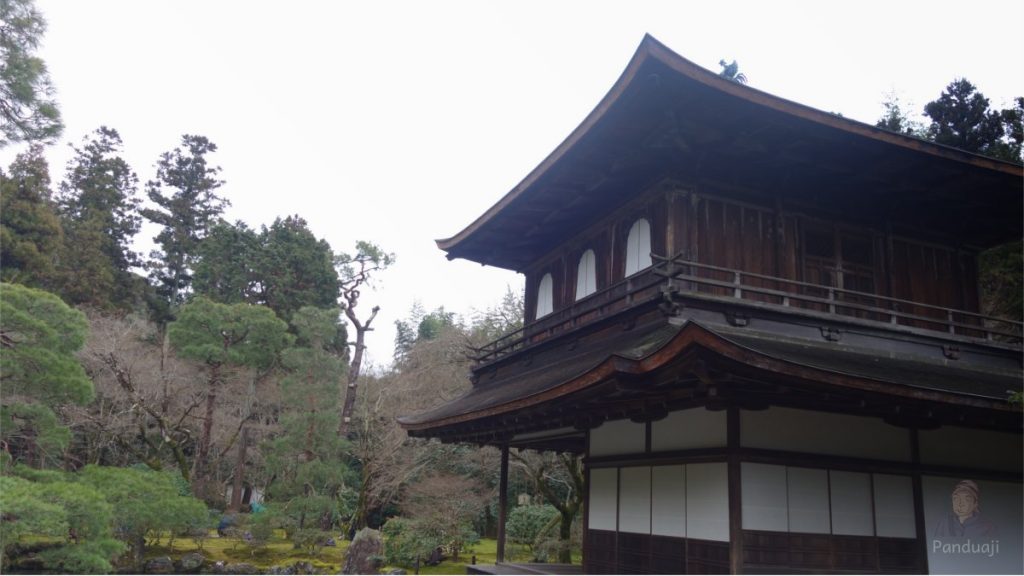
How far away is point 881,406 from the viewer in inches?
292

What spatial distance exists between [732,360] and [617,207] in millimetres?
5327

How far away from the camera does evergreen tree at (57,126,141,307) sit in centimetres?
3531

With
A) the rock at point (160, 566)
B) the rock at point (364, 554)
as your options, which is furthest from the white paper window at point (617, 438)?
the rock at point (160, 566)

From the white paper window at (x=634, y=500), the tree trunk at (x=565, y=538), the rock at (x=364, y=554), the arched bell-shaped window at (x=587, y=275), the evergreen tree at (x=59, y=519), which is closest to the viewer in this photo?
the white paper window at (x=634, y=500)

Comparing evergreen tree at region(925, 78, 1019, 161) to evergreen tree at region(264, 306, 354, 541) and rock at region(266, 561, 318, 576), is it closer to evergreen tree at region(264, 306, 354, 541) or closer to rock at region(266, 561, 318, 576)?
evergreen tree at region(264, 306, 354, 541)

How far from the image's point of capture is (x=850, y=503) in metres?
8.10

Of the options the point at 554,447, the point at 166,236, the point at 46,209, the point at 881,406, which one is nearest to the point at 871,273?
the point at 881,406

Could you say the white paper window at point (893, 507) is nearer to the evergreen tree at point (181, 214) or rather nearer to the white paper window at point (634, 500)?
the white paper window at point (634, 500)

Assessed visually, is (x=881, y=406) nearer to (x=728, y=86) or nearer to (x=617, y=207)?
(x=728, y=86)

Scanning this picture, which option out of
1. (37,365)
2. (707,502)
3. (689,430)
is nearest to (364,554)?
(37,365)

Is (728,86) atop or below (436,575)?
atop

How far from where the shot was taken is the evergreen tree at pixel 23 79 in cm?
1087

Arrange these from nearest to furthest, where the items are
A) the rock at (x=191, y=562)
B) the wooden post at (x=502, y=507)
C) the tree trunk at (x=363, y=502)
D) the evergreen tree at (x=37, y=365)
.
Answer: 1. the evergreen tree at (x=37, y=365)
2. the wooden post at (x=502, y=507)
3. the rock at (x=191, y=562)
4. the tree trunk at (x=363, y=502)

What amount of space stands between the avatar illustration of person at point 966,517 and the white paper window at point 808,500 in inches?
73.4
